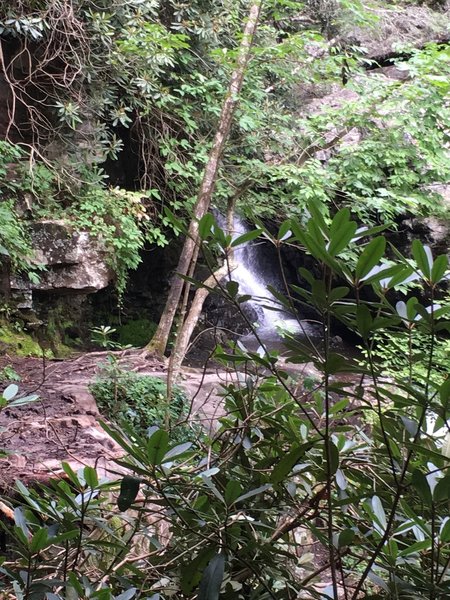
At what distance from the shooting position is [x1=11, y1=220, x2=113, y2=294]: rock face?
231 inches

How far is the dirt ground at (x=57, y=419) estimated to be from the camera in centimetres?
294

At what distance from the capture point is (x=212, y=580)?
0.73 metres

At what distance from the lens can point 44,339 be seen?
6398mm

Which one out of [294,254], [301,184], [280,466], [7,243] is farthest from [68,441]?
[294,254]

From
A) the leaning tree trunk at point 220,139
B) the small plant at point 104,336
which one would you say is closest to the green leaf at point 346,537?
the small plant at point 104,336

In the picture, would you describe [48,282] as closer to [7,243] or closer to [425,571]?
[7,243]

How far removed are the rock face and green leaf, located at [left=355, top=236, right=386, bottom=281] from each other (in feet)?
18.6

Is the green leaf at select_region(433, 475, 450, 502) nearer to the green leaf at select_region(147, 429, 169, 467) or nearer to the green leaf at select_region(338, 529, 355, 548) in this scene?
the green leaf at select_region(338, 529, 355, 548)

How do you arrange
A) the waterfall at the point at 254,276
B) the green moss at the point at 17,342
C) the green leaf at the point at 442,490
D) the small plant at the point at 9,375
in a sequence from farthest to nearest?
the waterfall at the point at 254,276
the green moss at the point at 17,342
the small plant at the point at 9,375
the green leaf at the point at 442,490

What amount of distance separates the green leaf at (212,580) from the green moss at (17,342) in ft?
17.5

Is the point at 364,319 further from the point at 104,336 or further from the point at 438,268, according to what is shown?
the point at 104,336

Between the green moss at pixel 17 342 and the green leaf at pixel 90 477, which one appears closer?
the green leaf at pixel 90 477

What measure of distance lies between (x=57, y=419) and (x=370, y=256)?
3588 millimetres

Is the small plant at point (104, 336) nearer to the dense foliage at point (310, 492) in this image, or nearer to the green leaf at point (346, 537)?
the dense foliage at point (310, 492)
